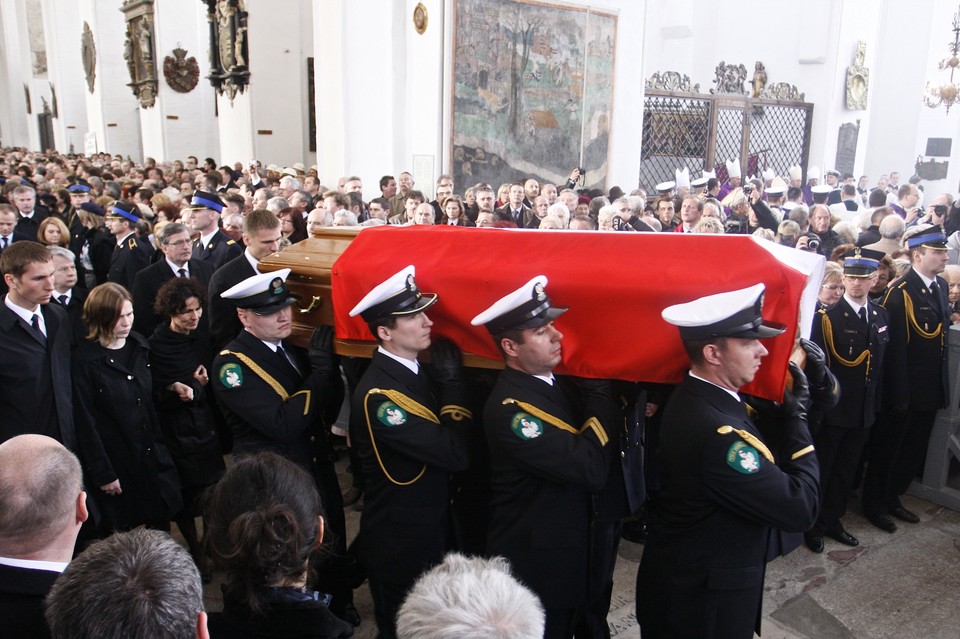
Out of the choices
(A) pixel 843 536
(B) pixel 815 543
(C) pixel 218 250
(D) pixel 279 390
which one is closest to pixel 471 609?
(D) pixel 279 390

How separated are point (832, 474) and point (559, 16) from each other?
23.3 feet

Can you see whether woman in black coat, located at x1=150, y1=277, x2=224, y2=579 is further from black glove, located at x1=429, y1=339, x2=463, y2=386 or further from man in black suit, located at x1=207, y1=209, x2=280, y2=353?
black glove, located at x1=429, y1=339, x2=463, y2=386

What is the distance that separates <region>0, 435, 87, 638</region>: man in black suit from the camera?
1.45 m

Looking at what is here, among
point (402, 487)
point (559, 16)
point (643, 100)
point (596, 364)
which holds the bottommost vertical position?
point (402, 487)

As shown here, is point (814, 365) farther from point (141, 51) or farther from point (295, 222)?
point (141, 51)

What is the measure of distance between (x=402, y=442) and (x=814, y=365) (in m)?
1.25

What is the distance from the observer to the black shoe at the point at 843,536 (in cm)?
357

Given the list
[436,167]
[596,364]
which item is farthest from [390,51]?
[596,364]

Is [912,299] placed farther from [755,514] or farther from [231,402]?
[231,402]

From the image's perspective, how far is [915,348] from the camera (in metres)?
3.70

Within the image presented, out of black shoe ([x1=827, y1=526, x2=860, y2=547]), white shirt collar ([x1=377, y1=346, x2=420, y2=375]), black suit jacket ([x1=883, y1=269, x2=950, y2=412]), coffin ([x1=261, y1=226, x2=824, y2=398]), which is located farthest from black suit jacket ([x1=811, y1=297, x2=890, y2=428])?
white shirt collar ([x1=377, y1=346, x2=420, y2=375])

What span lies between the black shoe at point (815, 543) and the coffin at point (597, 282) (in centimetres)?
168

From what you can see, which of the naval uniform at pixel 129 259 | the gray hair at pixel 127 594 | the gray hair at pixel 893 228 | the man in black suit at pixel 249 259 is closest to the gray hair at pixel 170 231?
the man in black suit at pixel 249 259

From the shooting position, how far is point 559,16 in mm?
9117
